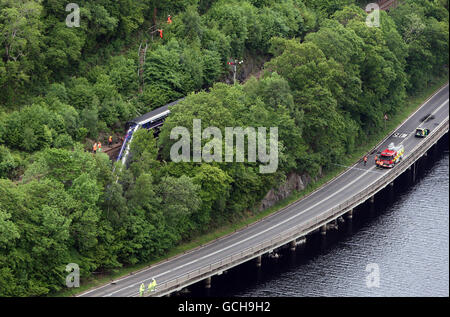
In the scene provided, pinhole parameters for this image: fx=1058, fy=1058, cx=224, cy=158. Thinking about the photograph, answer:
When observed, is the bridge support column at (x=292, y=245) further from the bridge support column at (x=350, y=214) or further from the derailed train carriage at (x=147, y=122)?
the derailed train carriage at (x=147, y=122)

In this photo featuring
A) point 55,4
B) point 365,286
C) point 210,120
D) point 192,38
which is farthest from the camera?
point 192,38

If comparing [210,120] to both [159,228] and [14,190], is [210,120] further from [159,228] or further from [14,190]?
[14,190]

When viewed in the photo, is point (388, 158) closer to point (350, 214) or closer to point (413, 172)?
point (413, 172)

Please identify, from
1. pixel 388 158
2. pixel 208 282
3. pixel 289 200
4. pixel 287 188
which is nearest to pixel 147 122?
pixel 287 188

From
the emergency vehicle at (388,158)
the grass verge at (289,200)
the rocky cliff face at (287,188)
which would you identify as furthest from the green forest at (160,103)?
the emergency vehicle at (388,158)

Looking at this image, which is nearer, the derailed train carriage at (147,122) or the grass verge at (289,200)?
the grass verge at (289,200)

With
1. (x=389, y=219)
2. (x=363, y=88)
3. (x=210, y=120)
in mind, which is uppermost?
(x=363, y=88)

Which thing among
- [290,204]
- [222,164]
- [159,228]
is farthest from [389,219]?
[159,228]
